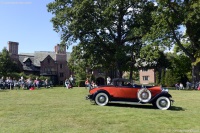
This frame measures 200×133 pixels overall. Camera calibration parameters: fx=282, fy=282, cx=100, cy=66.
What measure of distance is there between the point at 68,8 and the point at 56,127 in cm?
3553

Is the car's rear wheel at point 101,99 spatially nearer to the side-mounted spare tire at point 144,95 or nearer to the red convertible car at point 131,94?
the red convertible car at point 131,94

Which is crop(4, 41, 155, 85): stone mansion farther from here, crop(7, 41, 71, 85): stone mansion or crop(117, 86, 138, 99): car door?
crop(117, 86, 138, 99): car door

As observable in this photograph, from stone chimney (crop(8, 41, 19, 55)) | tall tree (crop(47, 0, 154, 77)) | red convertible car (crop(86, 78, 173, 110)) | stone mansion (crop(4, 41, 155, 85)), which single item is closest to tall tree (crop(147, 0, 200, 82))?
tall tree (crop(47, 0, 154, 77))

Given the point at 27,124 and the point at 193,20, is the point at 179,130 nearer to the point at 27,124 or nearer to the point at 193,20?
the point at 27,124

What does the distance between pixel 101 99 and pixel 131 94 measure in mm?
1705

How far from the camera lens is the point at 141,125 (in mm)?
10039

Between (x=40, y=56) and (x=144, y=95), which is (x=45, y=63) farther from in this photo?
(x=144, y=95)

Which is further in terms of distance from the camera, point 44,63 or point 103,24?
point 44,63

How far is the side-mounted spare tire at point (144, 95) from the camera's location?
15352 mm

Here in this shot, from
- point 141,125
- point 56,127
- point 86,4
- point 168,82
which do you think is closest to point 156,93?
point 141,125

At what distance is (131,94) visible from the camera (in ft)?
51.0

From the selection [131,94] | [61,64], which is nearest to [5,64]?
[61,64]

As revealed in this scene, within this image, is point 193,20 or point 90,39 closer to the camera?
point 193,20

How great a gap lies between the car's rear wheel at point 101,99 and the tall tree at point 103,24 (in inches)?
986
